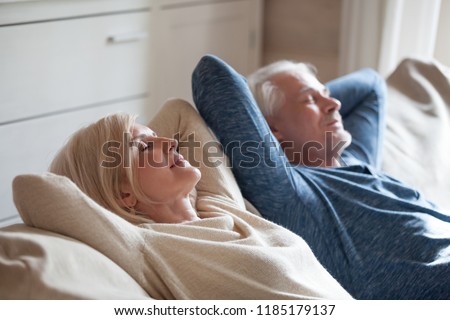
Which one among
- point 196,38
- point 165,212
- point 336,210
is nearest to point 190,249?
point 165,212

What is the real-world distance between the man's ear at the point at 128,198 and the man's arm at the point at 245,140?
40 centimetres

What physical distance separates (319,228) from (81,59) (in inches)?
56.2

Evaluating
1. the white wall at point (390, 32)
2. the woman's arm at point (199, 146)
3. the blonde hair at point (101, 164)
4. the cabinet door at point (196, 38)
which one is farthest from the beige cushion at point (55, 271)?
the white wall at point (390, 32)

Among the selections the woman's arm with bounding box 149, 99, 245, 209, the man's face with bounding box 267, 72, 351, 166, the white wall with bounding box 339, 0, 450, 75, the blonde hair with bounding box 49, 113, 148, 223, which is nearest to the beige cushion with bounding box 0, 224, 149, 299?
the blonde hair with bounding box 49, 113, 148, 223

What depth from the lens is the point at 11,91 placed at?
2.62 m

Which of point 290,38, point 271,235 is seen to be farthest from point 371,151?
point 290,38

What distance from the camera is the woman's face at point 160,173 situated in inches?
60.2

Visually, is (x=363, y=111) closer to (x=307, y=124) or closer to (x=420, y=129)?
(x=420, y=129)

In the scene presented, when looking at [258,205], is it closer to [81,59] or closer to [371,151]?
[371,151]

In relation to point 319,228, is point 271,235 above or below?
above

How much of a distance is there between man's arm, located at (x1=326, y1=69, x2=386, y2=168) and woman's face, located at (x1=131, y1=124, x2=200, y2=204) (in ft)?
2.93

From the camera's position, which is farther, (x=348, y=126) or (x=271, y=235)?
(x=348, y=126)

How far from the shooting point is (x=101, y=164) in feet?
4.86
